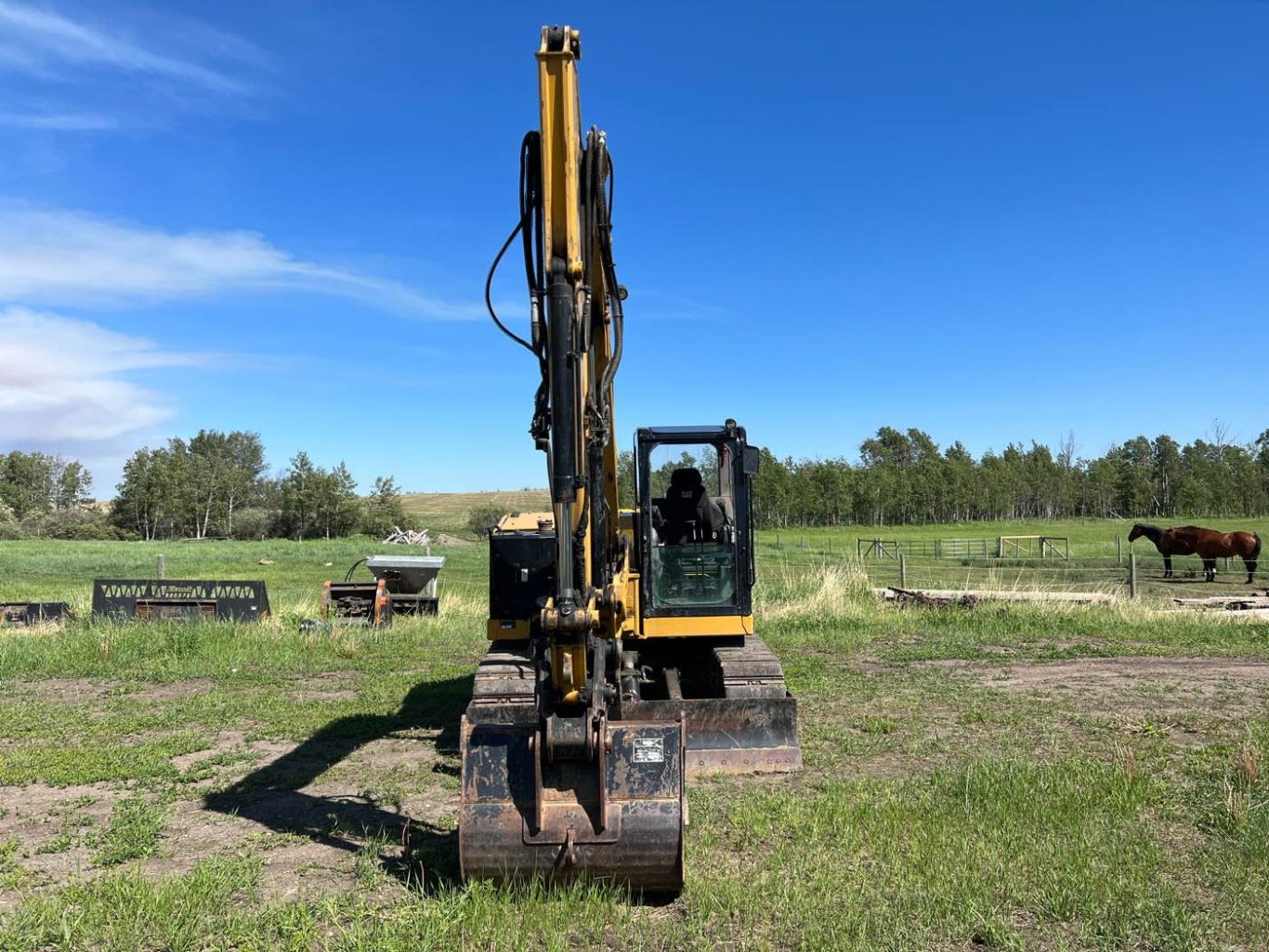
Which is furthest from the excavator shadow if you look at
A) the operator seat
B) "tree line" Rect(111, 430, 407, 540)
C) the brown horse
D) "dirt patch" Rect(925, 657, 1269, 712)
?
"tree line" Rect(111, 430, 407, 540)

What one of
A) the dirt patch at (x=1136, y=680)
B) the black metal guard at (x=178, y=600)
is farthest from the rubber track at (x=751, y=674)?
the black metal guard at (x=178, y=600)

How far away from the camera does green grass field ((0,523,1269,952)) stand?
4.39 meters

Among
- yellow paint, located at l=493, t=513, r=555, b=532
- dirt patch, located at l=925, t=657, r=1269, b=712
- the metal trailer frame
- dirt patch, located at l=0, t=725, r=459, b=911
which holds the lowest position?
dirt patch, located at l=0, t=725, r=459, b=911

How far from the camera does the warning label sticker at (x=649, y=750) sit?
15.6 ft

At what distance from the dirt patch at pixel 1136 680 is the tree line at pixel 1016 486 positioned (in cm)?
6092

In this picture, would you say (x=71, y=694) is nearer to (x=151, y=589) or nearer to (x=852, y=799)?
(x=151, y=589)

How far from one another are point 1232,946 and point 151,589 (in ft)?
52.5

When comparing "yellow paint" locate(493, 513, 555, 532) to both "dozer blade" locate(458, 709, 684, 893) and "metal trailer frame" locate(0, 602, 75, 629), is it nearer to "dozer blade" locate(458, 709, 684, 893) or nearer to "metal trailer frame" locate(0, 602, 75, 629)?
"dozer blade" locate(458, 709, 684, 893)

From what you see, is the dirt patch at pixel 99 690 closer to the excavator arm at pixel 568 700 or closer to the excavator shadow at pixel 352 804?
the excavator shadow at pixel 352 804

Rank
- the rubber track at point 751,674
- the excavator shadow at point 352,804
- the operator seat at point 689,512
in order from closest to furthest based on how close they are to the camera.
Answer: the excavator shadow at point 352,804
the rubber track at point 751,674
the operator seat at point 689,512

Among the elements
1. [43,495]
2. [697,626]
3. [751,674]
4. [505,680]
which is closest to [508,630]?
[505,680]

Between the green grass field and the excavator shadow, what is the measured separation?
0.03 metres

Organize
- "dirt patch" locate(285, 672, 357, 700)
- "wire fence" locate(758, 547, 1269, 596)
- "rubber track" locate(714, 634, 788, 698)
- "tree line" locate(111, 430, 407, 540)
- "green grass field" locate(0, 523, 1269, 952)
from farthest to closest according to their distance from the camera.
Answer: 1. "tree line" locate(111, 430, 407, 540)
2. "wire fence" locate(758, 547, 1269, 596)
3. "dirt patch" locate(285, 672, 357, 700)
4. "rubber track" locate(714, 634, 788, 698)
5. "green grass field" locate(0, 523, 1269, 952)

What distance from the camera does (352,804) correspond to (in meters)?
6.70
